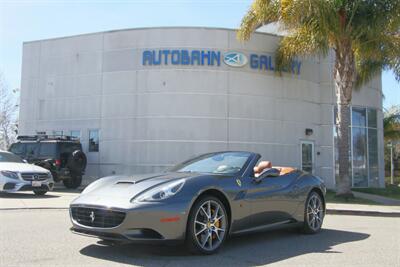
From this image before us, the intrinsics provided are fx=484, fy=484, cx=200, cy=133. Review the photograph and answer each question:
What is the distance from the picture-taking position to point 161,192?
593 centimetres

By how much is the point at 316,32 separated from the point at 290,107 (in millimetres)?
6337

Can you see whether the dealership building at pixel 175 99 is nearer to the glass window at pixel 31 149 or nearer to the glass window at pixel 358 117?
the glass window at pixel 358 117

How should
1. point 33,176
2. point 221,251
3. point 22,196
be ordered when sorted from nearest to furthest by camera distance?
point 221,251 → point 33,176 → point 22,196

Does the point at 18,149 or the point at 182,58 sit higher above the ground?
the point at 182,58

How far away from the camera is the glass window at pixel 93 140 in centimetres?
2191

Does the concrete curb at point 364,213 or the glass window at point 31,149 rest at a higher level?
the glass window at point 31,149

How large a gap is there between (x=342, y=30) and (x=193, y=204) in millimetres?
12899

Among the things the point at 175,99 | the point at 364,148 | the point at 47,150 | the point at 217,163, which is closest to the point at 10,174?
the point at 47,150

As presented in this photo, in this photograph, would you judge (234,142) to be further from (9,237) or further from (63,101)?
(9,237)

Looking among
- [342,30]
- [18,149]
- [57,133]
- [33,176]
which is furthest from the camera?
[57,133]

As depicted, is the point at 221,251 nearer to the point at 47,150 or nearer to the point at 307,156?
the point at 47,150

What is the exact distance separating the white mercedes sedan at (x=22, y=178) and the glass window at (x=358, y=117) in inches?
618

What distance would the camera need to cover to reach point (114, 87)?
70.8 feet

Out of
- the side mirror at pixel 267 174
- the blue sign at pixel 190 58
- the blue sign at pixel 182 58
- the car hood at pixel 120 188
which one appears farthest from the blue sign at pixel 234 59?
the car hood at pixel 120 188
